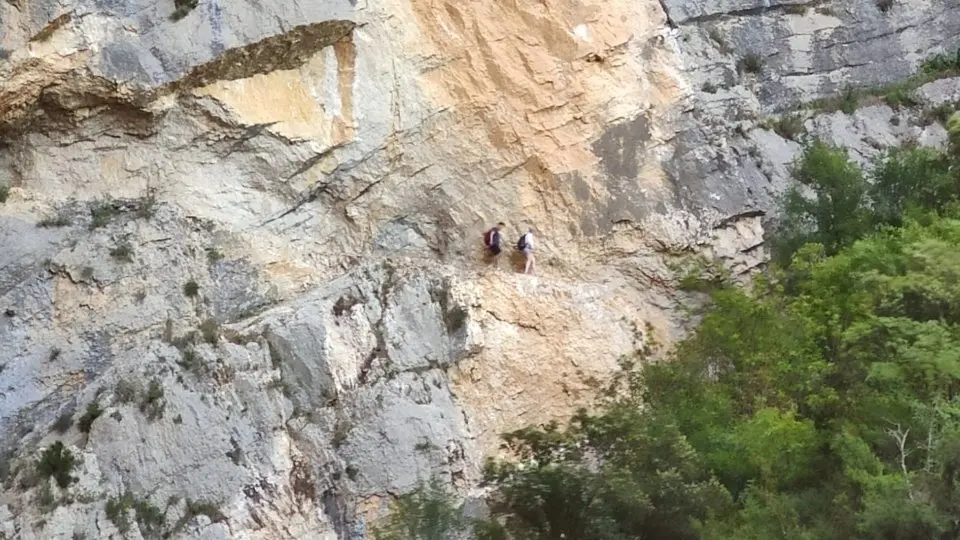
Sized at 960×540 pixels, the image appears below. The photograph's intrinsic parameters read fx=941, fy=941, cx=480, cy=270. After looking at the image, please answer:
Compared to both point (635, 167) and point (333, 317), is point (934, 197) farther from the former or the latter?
point (333, 317)

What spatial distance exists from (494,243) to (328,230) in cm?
306

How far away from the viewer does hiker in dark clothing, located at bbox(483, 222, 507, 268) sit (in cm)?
1751

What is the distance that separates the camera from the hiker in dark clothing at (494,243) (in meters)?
17.5

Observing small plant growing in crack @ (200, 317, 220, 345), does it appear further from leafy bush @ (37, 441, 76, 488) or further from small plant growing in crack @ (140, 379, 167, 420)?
leafy bush @ (37, 441, 76, 488)

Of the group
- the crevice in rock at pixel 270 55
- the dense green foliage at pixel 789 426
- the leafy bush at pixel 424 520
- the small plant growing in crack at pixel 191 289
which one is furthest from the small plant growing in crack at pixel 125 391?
the crevice in rock at pixel 270 55

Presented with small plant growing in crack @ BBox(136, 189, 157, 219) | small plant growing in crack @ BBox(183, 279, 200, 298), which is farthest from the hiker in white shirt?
small plant growing in crack @ BBox(136, 189, 157, 219)

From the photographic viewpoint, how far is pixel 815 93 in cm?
2248

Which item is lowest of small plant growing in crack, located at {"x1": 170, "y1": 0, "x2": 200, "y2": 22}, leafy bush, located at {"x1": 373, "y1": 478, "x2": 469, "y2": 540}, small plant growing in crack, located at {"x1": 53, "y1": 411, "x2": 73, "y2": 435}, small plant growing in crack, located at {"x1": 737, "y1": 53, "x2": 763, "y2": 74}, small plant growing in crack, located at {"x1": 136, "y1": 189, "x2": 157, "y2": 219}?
leafy bush, located at {"x1": 373, "y1": 478, "x2": 469, "y2": 540}

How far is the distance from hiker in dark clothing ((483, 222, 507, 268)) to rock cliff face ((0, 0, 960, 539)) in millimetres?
194

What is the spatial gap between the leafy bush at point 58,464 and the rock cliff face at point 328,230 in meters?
0.14

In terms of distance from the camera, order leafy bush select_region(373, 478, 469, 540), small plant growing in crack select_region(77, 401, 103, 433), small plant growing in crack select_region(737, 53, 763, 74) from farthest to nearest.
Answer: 1. small plant growing in crack select_region(737, 53, 763, 74)
2. small plant growing in crack select_region(77, 401, 103, 433)
3. leafy bush select_region(373, 478, 469, 540)

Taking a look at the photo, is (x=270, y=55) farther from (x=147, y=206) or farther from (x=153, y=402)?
(x=153, y=402)

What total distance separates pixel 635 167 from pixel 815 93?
6.30 m

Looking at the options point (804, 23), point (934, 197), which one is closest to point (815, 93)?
point (804, 23)
